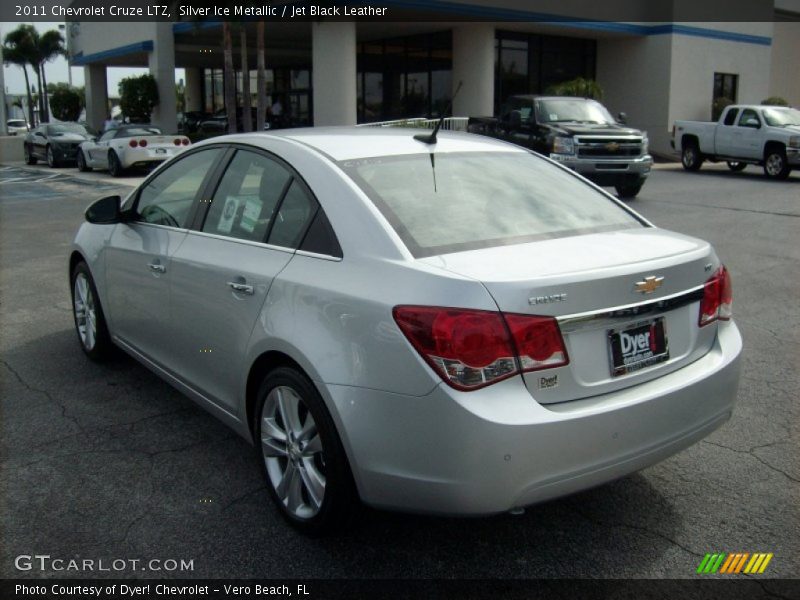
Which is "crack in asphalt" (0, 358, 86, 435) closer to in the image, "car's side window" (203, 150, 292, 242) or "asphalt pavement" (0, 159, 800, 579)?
"asphalt pavement" (0, 159, 800, 579)

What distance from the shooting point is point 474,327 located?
A: 2727mm

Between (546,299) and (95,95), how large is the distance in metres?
42.8

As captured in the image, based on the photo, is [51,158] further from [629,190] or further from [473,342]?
[473,342]

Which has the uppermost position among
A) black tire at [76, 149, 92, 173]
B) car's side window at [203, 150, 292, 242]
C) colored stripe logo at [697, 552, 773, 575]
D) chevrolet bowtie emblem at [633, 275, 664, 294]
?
car's side window at [203, 150, 292, 242]

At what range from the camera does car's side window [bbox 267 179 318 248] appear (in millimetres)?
3469

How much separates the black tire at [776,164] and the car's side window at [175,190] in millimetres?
19245

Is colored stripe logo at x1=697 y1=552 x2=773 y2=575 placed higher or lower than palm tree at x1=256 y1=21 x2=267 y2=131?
lower

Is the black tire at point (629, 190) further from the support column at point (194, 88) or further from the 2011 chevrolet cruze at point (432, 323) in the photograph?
the support column at point (194, 88)

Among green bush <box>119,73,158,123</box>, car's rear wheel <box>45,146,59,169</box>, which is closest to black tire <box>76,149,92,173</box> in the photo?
car's rear wheel <box>45,146,59,169</box>

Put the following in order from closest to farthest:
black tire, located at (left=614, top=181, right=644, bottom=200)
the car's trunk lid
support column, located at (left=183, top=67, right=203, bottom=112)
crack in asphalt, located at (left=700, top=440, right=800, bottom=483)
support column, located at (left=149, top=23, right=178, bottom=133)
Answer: the car's trunk lid
crack in asphalt, located at (left=700, top=440, right=800, bottom=483)
black tire, located at (left=614, top=181, right=644, bottom=200)
support column, located at (left=149, top=23, right=178, bottom=133)
support column, located at (left=183, top=67, right=203, bottom=112)

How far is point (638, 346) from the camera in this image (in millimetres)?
3070

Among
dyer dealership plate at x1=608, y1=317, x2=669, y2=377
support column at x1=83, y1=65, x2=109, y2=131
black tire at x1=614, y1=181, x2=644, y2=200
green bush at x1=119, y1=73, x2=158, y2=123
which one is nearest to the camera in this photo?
dyer dealership plate at x1=608, y1=317, x2=669, y2=377

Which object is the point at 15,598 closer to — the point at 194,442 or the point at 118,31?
the point at 194,442

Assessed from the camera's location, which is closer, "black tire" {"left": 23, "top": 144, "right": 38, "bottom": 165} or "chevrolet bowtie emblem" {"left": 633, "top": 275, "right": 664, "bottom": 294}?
"chevrolet bowtie emblem" {"left": 633, "top": 275, "right": 664, "bottom": 294}
